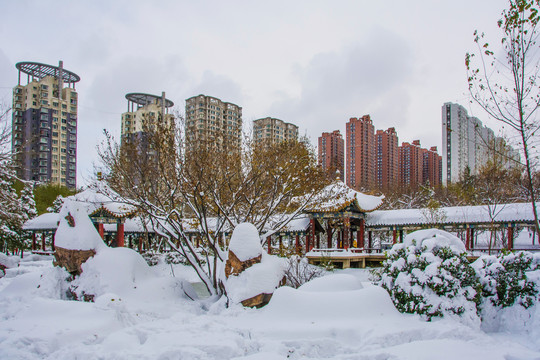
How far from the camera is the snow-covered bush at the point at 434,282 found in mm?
5645

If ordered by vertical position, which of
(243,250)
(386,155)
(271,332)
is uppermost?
(386,155)

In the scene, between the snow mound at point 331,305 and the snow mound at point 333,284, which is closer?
the snow mound at point 331,305

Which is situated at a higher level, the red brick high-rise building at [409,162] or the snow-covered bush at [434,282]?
the red brick high-rise building at [409,162]

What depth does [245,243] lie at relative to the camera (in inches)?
291

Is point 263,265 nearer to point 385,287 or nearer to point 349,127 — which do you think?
point 385,287

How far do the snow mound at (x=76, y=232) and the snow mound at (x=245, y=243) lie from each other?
3261mm

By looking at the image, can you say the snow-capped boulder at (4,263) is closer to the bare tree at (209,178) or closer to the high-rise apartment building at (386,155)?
the bare tree at (209,178)

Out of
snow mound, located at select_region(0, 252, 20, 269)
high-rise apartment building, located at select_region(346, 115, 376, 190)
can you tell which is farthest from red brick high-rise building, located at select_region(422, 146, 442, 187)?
snow mound, located at select_region(0, 252, 20, 269)

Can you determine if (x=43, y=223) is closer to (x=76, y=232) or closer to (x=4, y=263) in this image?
(x=4, y=263)

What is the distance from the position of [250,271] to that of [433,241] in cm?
307

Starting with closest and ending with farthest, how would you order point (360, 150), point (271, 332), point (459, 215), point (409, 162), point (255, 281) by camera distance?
point (271, 332) → point (255, 281) → point (459, 215) → point (360, 150) → point (409, 162)

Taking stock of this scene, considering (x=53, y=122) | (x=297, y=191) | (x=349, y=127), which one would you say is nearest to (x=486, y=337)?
(x=297, y=191)

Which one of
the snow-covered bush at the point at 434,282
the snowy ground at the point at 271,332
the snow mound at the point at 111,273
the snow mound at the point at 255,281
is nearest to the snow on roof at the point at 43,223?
the snow mound at the point at 111,273

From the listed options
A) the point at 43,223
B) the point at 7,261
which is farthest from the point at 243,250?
the point at 43,223
